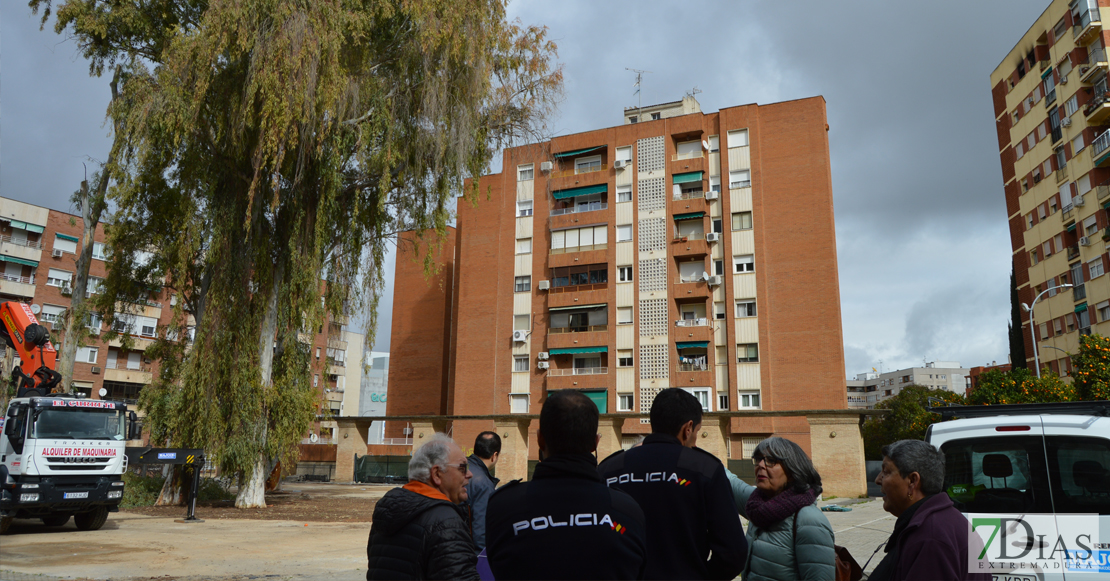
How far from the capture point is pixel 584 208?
4531 cm

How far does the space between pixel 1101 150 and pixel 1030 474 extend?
39730mm

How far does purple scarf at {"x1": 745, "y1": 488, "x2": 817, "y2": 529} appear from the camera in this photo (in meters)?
3.37

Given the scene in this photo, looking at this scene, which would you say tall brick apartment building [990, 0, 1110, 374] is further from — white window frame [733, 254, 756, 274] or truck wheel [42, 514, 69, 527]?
truck wheel [42, 514, 69, 527]

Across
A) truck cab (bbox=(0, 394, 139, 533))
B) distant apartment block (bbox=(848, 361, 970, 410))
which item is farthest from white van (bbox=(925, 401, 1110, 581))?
distant apartment block (bbox=(848, 361, 970, 410))

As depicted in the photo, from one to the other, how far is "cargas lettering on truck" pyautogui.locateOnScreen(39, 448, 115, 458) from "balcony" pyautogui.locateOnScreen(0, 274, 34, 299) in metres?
42.3

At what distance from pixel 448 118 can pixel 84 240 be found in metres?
11.0

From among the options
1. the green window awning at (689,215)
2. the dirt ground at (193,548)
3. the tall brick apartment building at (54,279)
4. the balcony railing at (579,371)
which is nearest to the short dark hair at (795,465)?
the dirt ground at (193,548)

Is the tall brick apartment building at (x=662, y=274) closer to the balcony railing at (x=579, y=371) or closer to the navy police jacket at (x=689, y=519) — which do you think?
the balcony railing at (x=579, y=371)

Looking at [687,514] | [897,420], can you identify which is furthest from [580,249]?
[687,514]

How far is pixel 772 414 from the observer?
32375 millimetres

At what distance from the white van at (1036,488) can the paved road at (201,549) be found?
17.0 feet

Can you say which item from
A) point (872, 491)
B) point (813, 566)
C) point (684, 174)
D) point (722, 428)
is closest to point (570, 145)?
point (684, 174)

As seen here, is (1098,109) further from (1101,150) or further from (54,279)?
(54,279)

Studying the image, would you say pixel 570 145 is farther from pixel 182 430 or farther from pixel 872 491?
pixel 182 430
